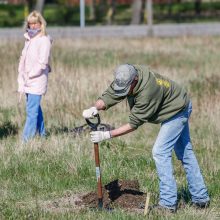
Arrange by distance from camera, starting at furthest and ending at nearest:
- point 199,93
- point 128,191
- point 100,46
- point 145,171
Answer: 1. point 100,46
2. point 199,93
3. point 145,171
4. point 128,191

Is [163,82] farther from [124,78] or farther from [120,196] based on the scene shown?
[120,196]

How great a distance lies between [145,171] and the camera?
32.7 feet

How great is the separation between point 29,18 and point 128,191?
11.0 ft

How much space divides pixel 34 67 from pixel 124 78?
12.9ft

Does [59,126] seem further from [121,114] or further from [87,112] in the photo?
[87,112]

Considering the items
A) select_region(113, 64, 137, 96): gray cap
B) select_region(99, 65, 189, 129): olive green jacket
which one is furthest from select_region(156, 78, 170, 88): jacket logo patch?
select_region(113, 64, 137, 96): gray cap

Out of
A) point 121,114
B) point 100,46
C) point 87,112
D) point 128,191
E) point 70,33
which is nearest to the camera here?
point 87,112

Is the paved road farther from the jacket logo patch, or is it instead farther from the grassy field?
the jacket logo patch

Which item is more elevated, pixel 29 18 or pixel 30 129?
pixel 29 18

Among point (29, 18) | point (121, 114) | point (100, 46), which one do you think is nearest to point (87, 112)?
point (29, 18)

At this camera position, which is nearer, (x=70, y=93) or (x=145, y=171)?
(x=145, y=171)

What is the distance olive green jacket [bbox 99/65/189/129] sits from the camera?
7875 mm

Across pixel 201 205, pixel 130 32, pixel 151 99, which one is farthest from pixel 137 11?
pixel 151 99

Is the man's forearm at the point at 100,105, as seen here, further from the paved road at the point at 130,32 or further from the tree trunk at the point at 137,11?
the tree trunk at the point at 137,11
